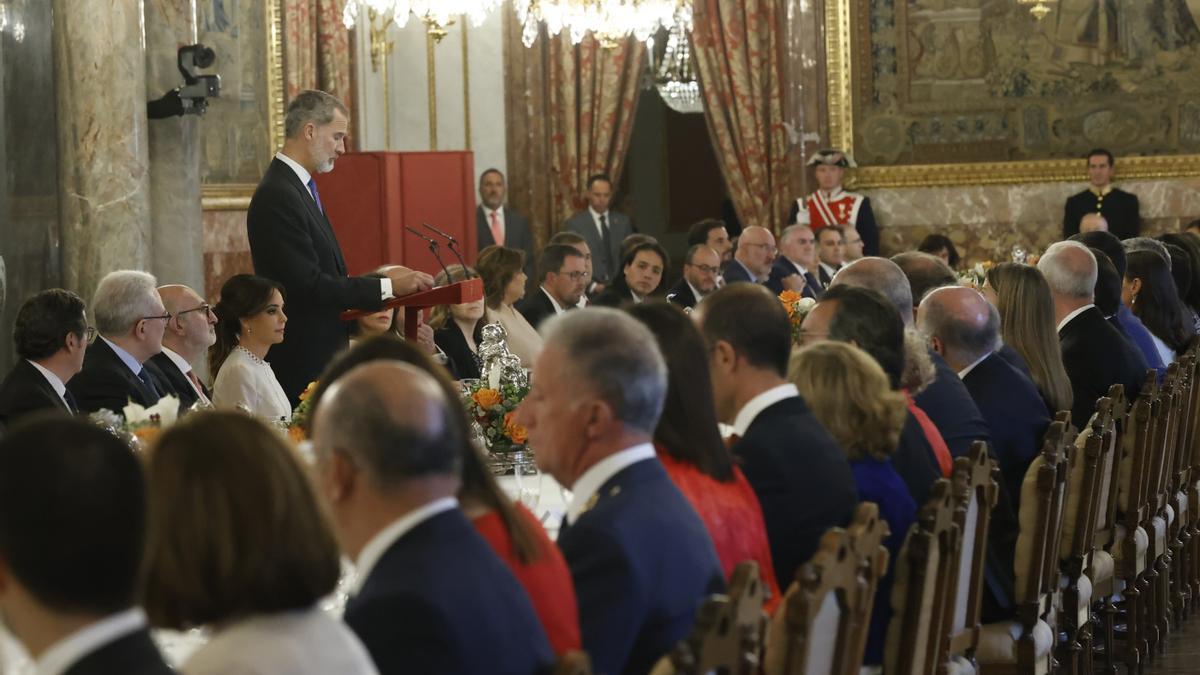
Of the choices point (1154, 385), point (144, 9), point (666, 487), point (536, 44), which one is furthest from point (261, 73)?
point (666, 487)

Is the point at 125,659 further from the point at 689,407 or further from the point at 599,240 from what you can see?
the point at 599,240

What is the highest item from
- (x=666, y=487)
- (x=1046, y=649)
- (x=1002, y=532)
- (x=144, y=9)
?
(x=144, y=9)

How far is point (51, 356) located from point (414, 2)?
5.79m

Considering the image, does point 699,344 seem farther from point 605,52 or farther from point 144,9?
point 605,52

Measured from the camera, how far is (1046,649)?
4.75m

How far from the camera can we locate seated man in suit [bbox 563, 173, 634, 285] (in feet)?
46.4

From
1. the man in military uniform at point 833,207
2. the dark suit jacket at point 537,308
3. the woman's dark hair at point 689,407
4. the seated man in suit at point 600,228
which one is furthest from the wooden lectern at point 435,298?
the man in military uniform at point 833,207

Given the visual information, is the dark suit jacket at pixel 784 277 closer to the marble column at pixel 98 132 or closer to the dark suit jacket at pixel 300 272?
the marble column at pixel 98 132

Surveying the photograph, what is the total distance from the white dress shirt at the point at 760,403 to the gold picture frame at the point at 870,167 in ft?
36.0

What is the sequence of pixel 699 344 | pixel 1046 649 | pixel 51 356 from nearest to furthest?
pixel 699 344 < pixel 1046 649 < pixel 51 356

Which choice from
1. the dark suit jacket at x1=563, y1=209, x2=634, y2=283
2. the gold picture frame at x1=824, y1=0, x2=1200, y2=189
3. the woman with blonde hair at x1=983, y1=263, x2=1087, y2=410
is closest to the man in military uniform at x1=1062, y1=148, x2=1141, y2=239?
the gold picture frame at x1=824, y1=0, x2=1200, y2=189

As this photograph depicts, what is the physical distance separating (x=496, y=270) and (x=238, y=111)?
538 centimetres

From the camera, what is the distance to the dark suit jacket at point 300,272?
265 inches

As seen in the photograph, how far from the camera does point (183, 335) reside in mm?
6547
